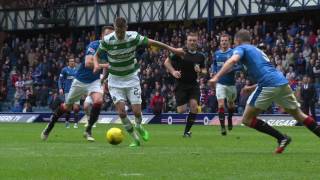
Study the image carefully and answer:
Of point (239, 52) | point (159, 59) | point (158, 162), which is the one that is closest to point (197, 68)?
point (239, 52)

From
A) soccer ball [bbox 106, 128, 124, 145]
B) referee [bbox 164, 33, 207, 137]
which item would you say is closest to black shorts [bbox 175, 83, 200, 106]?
referee [bbox 164, 33, 207, 137]

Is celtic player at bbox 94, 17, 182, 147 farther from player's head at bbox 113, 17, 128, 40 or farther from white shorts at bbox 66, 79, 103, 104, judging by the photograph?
white shorts at bbox 66, 79, 103, 104

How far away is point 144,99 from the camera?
37938mm

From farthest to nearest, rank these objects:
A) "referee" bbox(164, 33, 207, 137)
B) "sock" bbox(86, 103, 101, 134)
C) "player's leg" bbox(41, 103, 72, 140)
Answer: "referee" bbox(164, 33, 207, 137) → "player's leg" bbox(41, 103, 72, 140) → "sock" bbox(86, 103, 101, 134)

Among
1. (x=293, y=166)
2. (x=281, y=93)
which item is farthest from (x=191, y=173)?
(x=281, y=93)

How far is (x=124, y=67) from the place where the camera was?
15.5 meters

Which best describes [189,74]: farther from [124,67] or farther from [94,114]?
[124,67]

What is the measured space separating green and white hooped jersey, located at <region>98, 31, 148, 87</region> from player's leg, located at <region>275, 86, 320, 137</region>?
3086 millimetres

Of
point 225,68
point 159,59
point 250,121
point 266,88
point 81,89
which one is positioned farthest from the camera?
point 159,59

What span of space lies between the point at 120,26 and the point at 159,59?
24.8m

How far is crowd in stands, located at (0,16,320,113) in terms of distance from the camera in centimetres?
3297

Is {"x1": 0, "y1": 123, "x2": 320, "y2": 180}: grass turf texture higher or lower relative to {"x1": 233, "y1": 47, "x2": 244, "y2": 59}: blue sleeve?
lower

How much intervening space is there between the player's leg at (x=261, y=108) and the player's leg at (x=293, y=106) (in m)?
0.16

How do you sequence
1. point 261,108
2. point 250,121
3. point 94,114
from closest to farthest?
point 261,108 → point 250,121 → point 94,114
